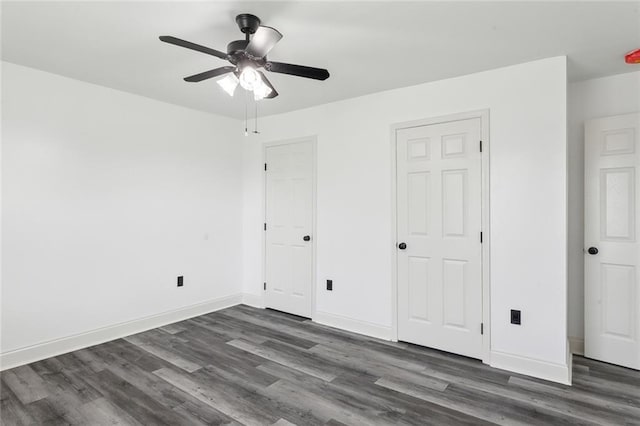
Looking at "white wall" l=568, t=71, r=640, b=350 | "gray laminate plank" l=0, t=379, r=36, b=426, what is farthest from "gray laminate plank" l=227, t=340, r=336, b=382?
"white wall" l=568, t=71, r=640, b=350

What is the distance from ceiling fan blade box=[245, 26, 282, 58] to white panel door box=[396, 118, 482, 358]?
184 centimetres

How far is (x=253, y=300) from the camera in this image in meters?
4.71

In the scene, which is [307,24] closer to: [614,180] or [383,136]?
[383,136]

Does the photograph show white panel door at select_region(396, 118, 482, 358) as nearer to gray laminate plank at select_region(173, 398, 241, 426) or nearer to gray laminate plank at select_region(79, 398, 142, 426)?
gray laminate plank at select_region(173, 398, 241, 426)

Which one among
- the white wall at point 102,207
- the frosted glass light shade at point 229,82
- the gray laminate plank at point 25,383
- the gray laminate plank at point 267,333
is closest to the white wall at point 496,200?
the gray laminate plank at point 267,333

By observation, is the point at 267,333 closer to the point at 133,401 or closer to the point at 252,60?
the point at 133,401

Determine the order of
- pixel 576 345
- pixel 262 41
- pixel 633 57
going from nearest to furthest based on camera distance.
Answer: pixel 262 41 → pixel 633 57 → pixel 576 345

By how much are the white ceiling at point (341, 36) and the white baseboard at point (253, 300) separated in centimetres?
276

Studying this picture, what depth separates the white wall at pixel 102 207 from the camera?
2.96 metres

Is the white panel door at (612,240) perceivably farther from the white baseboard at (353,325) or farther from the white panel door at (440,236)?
the white baseboard at (353,325)

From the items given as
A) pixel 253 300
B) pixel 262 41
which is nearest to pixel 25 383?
pixel 253 300

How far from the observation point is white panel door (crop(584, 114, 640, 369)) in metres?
2.88

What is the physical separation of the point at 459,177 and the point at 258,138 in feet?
8.89

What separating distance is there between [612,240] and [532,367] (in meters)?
1.31
